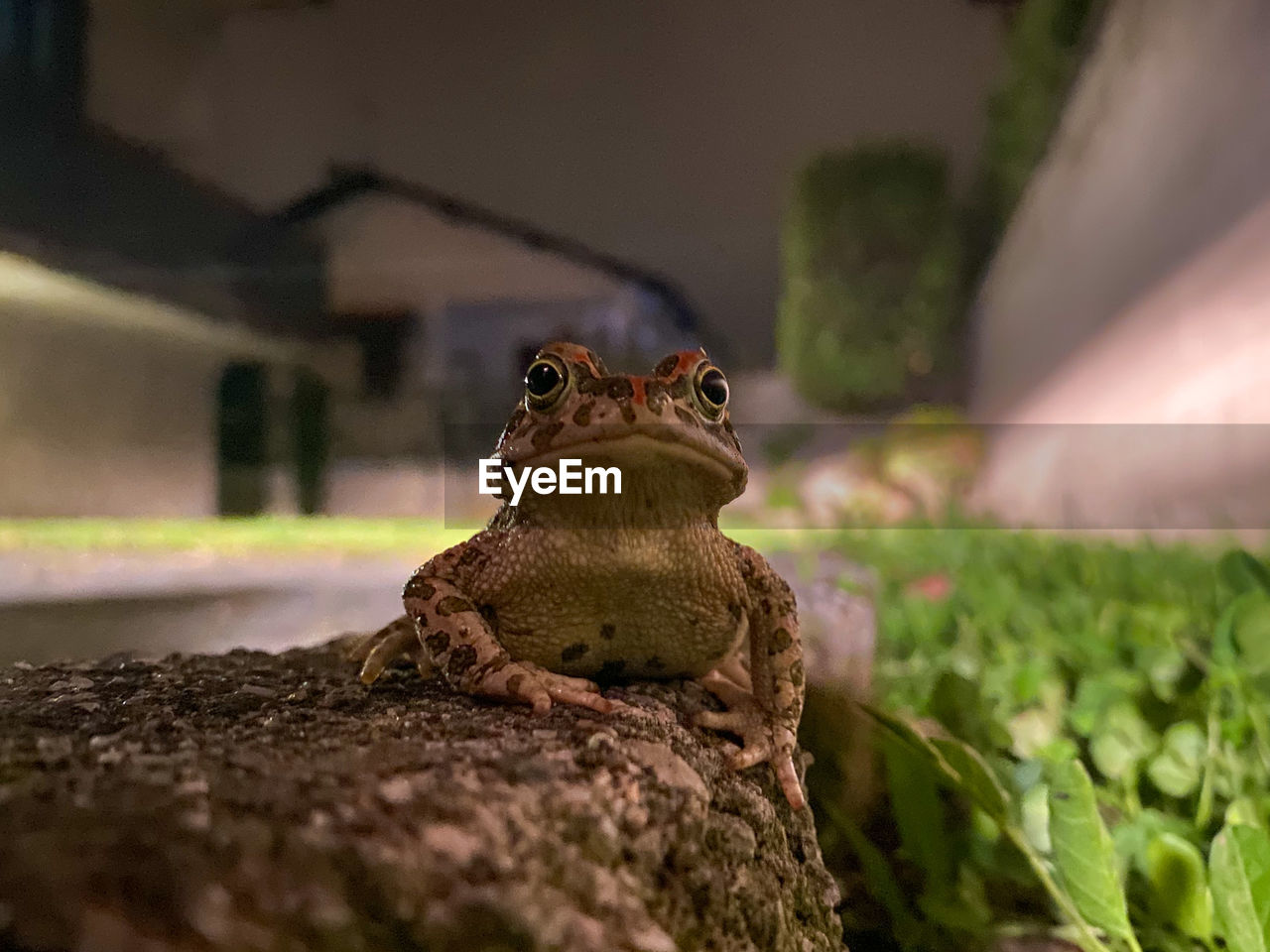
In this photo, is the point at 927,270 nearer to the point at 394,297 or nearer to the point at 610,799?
the point at 394,297

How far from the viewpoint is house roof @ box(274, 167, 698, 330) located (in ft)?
7.38

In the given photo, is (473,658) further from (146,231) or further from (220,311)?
(146,231)

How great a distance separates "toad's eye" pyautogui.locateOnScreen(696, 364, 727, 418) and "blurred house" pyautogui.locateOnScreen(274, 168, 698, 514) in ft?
2.93

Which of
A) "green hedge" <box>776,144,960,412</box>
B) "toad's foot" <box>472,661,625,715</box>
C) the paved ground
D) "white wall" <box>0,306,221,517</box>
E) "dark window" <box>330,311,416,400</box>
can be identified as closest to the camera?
"toad's foot" <box>472,661,625,715</box>

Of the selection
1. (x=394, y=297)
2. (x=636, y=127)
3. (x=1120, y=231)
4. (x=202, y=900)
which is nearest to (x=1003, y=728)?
(x=202, y=900)

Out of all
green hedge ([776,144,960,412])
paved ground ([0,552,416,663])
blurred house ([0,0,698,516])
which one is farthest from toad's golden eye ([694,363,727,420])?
green hedge ([776,144,960,412])

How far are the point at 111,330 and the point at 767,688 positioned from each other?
6.19ft

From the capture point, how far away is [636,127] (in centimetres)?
240

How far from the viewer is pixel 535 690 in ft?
2.89

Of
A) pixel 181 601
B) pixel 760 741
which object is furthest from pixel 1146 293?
pixel 181 601

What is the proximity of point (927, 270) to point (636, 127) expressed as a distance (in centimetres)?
295

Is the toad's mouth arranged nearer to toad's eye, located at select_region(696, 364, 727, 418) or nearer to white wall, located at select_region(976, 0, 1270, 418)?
toad's eye, located at select_region(696, 364, 727, 418)

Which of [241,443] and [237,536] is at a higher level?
[241,443]

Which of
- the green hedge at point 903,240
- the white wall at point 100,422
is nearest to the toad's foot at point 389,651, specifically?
the white wall at point 100,422
